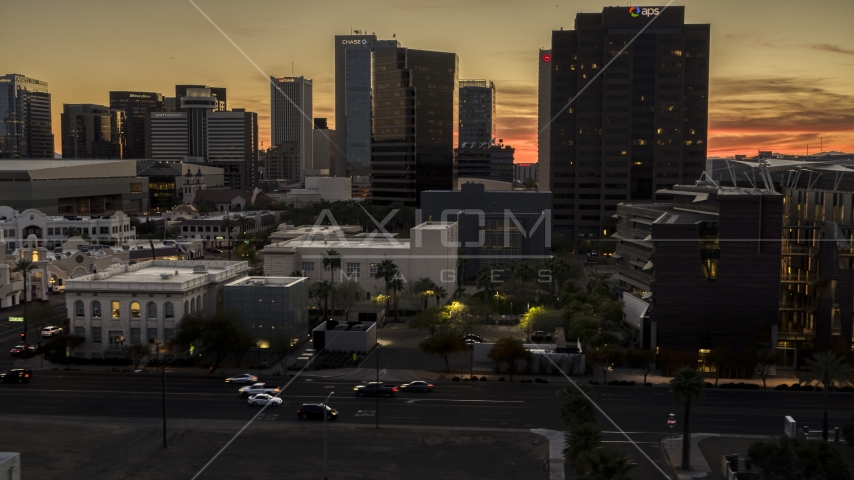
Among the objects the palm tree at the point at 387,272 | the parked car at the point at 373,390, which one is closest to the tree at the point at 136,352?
the parked car at the point at 373,390

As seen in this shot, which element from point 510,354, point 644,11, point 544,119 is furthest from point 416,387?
point 544,119

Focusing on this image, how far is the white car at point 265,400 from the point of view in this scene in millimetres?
37688

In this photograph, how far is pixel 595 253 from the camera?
10425 cm

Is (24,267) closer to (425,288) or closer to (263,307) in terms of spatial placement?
(263,307)

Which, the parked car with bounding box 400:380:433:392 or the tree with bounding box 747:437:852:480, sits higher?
the tree with bounding box 747:437:852:480

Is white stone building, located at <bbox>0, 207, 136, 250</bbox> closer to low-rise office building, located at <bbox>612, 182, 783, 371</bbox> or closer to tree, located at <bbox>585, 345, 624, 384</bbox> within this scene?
tree, located at <bbox>585, 345, 624, 384</bbox>

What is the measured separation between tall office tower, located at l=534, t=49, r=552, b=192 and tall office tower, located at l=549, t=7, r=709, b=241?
83.4ft

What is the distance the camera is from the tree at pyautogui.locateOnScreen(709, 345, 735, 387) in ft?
139

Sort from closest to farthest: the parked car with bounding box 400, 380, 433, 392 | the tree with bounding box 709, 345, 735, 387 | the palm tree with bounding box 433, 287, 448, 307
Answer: the parked car with bounding box 400, 380, 433, 392 → the tree with bounding box 709, 345, 735, 387 → the palm tree with bounding box 433, 287, 448, 307

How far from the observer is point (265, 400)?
37875 millimetres

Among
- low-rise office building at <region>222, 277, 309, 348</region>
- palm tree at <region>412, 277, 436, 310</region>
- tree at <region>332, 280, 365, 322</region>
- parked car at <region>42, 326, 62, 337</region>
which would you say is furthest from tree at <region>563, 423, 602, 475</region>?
parked car at <region>42, 326, 62, 337</region>

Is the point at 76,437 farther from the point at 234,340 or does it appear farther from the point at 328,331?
the point at 328,331

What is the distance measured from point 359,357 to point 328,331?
2855mm

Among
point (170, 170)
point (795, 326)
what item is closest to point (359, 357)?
point (795, 326)
